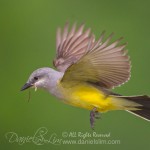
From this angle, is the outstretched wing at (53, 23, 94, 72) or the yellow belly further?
the outstretched wing at (53, 23, 94, 72)

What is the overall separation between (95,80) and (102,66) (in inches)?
9.5

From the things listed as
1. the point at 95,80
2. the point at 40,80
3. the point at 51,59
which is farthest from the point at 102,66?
the point at 51,59

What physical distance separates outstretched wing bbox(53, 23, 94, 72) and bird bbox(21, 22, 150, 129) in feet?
2.05

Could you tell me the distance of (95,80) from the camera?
807 centimetres

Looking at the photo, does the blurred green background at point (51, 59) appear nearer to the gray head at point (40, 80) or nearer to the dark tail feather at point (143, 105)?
the dark tail feather at point (143, 105)

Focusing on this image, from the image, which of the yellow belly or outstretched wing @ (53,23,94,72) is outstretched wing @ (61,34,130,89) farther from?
outstretched wing @ (53,23,94,72)

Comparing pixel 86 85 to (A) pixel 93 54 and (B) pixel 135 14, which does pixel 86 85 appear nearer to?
(A) pixel 93 54

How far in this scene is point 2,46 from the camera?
1114cm

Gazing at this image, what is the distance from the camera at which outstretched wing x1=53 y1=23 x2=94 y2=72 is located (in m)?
8.88

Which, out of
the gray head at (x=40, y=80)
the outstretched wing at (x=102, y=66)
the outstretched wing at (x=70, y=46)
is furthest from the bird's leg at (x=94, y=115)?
the outstretched wing at (x=70, y=46)

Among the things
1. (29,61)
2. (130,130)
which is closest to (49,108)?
(29,61)

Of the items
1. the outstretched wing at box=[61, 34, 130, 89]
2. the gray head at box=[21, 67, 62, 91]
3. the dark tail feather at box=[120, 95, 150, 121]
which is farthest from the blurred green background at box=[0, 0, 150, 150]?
the gray head at box=[21, 67, 62, 91]

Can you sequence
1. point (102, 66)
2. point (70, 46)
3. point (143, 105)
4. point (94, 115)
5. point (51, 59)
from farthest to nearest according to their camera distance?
point (51, 59), point (70, 46), point (143, 105), point (94, 115), point (102, 66)

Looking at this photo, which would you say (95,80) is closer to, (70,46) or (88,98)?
(88,98)
